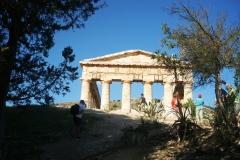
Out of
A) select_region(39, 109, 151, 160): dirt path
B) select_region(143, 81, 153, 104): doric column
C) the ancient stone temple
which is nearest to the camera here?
select_region(39, 109, 151, 160): dirt path

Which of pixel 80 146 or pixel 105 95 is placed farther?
→ pixel 105 95

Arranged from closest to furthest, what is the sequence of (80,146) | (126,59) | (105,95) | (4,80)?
(4,80), (80,146), (105,95), (126,59)

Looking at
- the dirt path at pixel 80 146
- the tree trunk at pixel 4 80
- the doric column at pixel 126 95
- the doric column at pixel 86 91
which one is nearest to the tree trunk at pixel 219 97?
the dirt path at pixel 80 146

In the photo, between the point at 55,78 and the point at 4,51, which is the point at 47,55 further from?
the point at 4,51

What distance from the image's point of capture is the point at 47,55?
8.05 metres

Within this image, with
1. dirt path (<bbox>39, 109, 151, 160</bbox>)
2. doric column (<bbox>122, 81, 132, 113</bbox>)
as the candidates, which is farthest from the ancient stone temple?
dirt path (<bbox>39, 109, 151, 160</bbox>)

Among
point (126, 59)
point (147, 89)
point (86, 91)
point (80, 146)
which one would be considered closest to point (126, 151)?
point (80, 146)

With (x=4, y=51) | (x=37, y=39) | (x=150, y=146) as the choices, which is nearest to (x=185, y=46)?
(x=150, y=146)

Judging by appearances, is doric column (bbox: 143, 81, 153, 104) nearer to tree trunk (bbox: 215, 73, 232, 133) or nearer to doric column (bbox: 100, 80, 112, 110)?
doric column (bbox: 100, 80, 112, 110)

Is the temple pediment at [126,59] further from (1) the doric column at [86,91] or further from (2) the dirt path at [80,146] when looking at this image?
(2) the dirt path at [80,146]

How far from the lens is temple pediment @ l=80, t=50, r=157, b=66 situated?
930 inches

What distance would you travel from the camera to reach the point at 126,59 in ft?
78.3

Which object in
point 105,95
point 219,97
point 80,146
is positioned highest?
point 105,95

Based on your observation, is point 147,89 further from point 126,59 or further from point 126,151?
point 126,151
